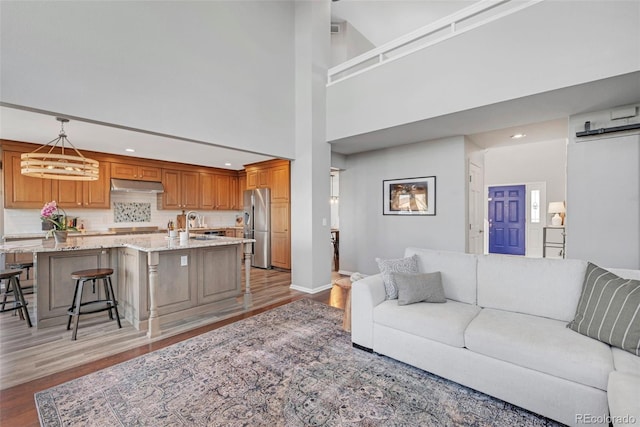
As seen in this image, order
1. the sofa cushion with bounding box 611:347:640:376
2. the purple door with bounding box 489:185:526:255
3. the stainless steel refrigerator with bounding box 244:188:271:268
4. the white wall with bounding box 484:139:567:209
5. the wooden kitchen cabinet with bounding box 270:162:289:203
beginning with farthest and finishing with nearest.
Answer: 1. the purple door with bounding box 489:185:526:255
2. the white wall with bounding box 484:139:567:209
3. the stainless steel refrigerator with bounding box 244:188:271:268
4. the wooden kitchen cabinet with bounding box 270:162:289:203
5. the sofa cushion with bounding box 611:347:640:376

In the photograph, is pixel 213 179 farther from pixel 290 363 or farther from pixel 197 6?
pixel 290 363

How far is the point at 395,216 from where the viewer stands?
5105mm

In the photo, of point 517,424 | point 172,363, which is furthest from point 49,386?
point 517,424

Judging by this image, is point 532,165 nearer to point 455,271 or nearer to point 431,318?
point 455,271

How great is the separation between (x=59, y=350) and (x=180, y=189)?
15.0 feet

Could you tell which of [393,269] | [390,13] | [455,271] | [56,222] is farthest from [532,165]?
[56,222]

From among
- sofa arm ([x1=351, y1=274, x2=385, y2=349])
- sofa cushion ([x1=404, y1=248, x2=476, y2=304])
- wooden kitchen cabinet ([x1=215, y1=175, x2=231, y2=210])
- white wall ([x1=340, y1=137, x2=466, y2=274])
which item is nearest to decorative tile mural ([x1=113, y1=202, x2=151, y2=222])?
wooden kitchen cabinet ([x1=215, y1=175, x2=231, y2=210])

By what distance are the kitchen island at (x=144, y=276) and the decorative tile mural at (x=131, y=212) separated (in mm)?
2691

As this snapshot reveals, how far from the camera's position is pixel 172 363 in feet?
7.69

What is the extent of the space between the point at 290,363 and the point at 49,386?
176cm

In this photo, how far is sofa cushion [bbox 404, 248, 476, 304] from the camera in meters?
2.57

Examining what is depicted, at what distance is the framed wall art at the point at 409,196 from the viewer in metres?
4.68

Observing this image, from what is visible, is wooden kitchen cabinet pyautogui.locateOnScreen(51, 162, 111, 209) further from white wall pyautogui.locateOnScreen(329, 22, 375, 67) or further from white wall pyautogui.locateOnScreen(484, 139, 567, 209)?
white wall pyautogui.locateOnScreen(484, 139, 567, 209)

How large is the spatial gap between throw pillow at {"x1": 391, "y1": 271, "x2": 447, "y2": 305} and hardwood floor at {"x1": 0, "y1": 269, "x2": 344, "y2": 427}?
1.53 metres
